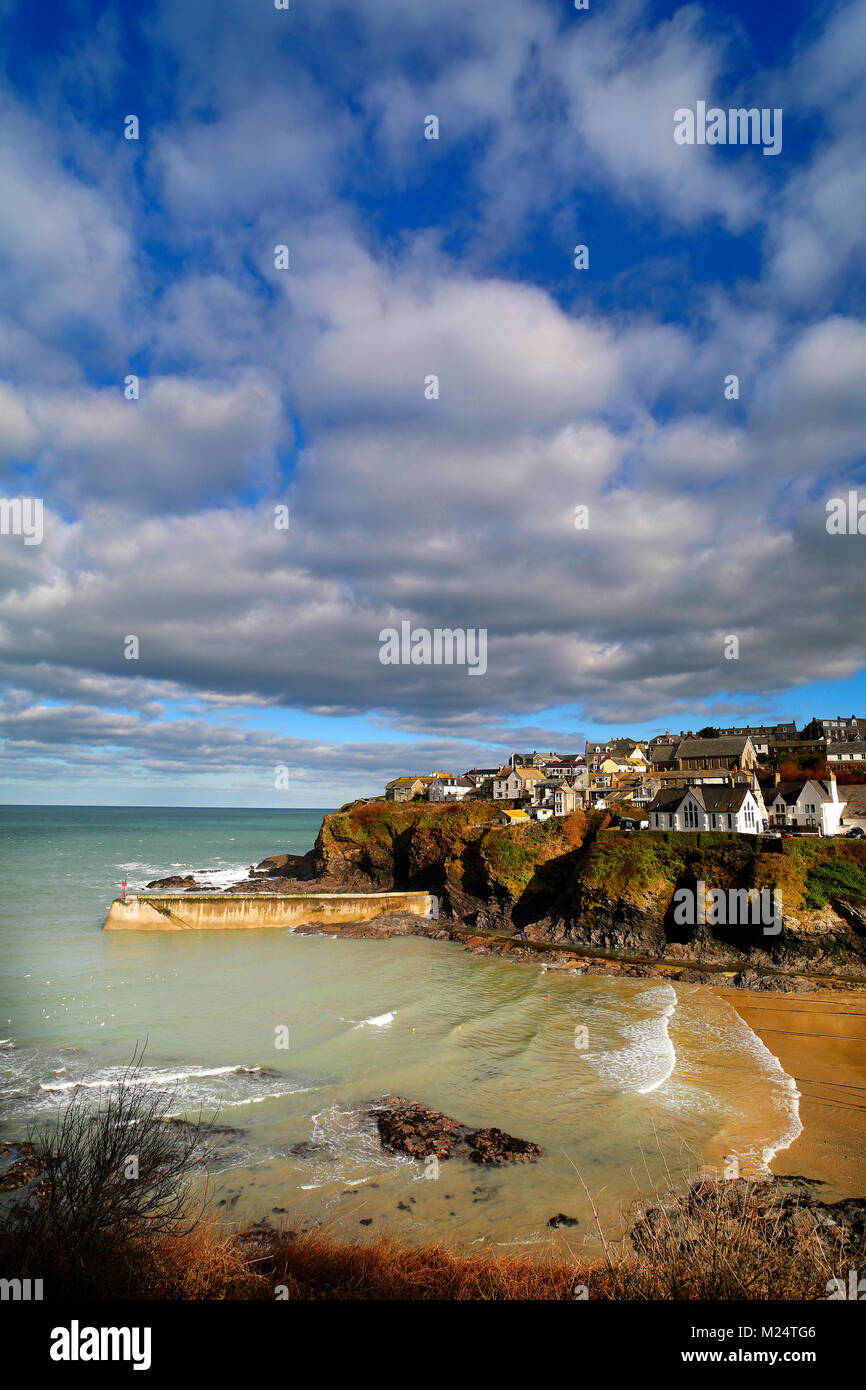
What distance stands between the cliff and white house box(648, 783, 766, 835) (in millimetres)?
4775

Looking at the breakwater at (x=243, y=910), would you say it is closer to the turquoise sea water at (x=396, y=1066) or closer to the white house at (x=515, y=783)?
the turquoise sea water at (x=396, y=1066)

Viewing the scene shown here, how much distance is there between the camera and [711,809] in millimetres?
49375

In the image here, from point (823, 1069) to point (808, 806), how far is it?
1371 inches

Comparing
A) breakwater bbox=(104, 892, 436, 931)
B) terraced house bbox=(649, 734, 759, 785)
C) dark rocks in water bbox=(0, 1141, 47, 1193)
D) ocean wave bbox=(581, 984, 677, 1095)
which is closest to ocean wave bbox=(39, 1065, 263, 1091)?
dark rocks in water bbox=(0, 1141, 47, 1193)

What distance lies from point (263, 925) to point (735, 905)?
3578 cm

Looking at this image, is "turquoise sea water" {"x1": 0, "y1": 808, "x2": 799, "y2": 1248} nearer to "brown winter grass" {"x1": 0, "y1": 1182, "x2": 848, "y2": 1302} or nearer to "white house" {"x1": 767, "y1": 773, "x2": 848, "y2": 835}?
"brown winter grass" {"x1": 0, "y1": 1182, "x2": 848, "y2": 1302}

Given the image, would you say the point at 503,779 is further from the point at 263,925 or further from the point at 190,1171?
the point at 190,1171

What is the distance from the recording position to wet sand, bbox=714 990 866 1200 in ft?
54.9

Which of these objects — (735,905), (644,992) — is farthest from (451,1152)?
(735,905)

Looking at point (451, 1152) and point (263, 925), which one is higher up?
point (451, 1152)

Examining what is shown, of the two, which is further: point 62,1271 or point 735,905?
point 735,905

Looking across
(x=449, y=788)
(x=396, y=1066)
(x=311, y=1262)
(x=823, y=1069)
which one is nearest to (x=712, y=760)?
(x=449, y=788)
